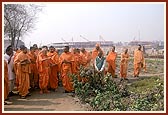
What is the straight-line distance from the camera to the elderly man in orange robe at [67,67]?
30.5 ft

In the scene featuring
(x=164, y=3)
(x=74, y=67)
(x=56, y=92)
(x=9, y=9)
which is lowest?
(x=56, y=92)

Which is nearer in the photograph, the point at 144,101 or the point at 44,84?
the point at 144,101

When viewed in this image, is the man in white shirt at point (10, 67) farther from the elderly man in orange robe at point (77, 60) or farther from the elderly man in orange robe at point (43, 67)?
the elderly man in orange robe at point (77, 60)

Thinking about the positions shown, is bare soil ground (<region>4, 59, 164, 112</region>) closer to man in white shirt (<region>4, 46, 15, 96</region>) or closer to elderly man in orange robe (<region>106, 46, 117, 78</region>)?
man in white shirt (<region>4, 46, 15, 96</region>)

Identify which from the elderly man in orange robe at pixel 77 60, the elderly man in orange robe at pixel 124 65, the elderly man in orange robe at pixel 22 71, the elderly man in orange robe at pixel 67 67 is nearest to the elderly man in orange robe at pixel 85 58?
the elderly man in orange robe at pixel 77 60

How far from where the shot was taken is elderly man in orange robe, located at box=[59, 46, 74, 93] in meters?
9.30

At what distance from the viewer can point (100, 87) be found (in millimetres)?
8477

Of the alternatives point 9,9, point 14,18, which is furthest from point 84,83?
point 14,18

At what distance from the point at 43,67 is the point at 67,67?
0.67 m

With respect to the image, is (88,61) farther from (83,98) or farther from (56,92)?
(83,98)

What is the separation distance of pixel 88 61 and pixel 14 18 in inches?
382

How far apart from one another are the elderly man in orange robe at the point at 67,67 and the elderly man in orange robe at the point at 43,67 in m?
0.42

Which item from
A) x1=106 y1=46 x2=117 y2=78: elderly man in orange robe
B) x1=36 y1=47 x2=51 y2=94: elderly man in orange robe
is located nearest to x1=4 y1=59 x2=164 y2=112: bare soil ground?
x1=36 y1=47 x2=51 y2=94: elderly man in orange robe

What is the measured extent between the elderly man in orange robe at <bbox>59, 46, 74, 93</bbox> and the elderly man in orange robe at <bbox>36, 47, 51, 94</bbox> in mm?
421
